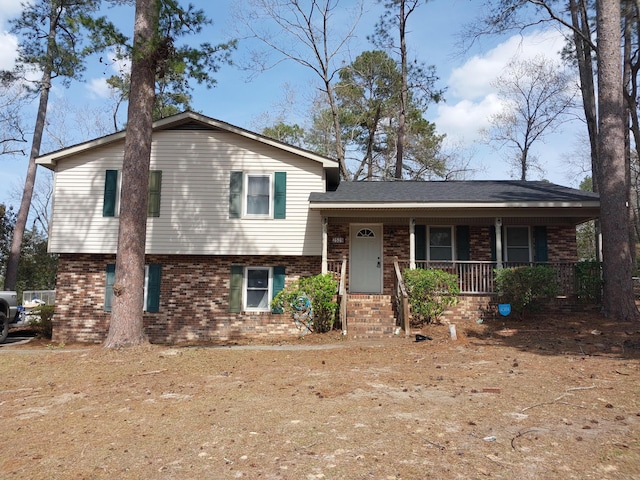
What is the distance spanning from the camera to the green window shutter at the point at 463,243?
1290 centimetres

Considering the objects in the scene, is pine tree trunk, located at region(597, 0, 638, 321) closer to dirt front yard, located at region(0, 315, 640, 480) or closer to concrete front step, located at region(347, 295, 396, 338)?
dirt front yard, located at region(0, 315, 640, 480)

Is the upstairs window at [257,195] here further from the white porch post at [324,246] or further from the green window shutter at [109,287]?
the green window shutter at [109,287]

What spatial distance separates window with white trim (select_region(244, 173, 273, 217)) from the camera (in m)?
12.7

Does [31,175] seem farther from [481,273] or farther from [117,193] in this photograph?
[481,273]

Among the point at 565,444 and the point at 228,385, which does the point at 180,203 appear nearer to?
the point at 228,385

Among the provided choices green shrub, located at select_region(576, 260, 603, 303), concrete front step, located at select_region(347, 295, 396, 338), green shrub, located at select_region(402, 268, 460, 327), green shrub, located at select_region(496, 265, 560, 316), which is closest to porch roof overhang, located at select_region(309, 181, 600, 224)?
green shrub, located at select_region(576, 260, 603, 303)

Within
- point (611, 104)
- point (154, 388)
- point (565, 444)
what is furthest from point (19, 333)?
point (611, 104)

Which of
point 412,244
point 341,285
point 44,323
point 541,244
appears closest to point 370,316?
point 341,285

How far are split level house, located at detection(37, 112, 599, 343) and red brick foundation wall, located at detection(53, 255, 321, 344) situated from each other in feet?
0.09

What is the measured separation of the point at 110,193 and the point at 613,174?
12886 mm

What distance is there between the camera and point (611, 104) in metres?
10.4

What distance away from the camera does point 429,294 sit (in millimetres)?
10820

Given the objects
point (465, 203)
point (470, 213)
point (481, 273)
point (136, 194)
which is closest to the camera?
point (136, 194)

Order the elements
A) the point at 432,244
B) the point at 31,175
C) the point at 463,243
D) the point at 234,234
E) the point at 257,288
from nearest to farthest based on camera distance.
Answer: the point at 234,234
the point at 257,288
the point at 463,243
the point at 432,244
the point at 31,175
